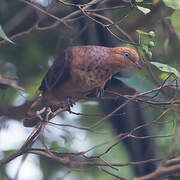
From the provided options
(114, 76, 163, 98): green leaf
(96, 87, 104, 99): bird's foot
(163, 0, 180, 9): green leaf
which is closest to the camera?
(163, 0, 180, 9): green leaf

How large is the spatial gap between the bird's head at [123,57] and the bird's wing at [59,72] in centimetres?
28

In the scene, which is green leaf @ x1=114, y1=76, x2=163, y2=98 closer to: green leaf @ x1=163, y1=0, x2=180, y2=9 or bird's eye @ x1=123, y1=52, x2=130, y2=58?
bird's eye @ x1=123, y1=52, x2=130, y2=58

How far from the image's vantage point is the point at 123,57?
2924 mm

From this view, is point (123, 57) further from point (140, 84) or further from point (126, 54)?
point (140, 84)

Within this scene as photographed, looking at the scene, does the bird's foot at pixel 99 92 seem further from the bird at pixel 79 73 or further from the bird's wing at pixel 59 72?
the bird's wing at pixel 59 72

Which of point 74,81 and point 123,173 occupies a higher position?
point 74,81

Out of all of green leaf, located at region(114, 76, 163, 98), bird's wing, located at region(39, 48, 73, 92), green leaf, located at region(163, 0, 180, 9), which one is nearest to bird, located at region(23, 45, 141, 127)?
bird's wing, located at region(39, 48, 73, 92)

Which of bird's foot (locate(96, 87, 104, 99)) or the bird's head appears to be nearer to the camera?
bird's foot (locate(96, 87, 104, 99))

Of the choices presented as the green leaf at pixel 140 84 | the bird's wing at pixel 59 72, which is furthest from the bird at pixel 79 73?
the green leaf at pixel 140 84

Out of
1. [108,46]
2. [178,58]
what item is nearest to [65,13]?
[108,46]

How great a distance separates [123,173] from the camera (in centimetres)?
302

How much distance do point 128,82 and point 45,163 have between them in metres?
0.98

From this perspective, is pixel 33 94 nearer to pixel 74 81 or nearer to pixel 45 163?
pixel 74 81

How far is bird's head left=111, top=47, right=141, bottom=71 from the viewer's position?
2893 millimetres
